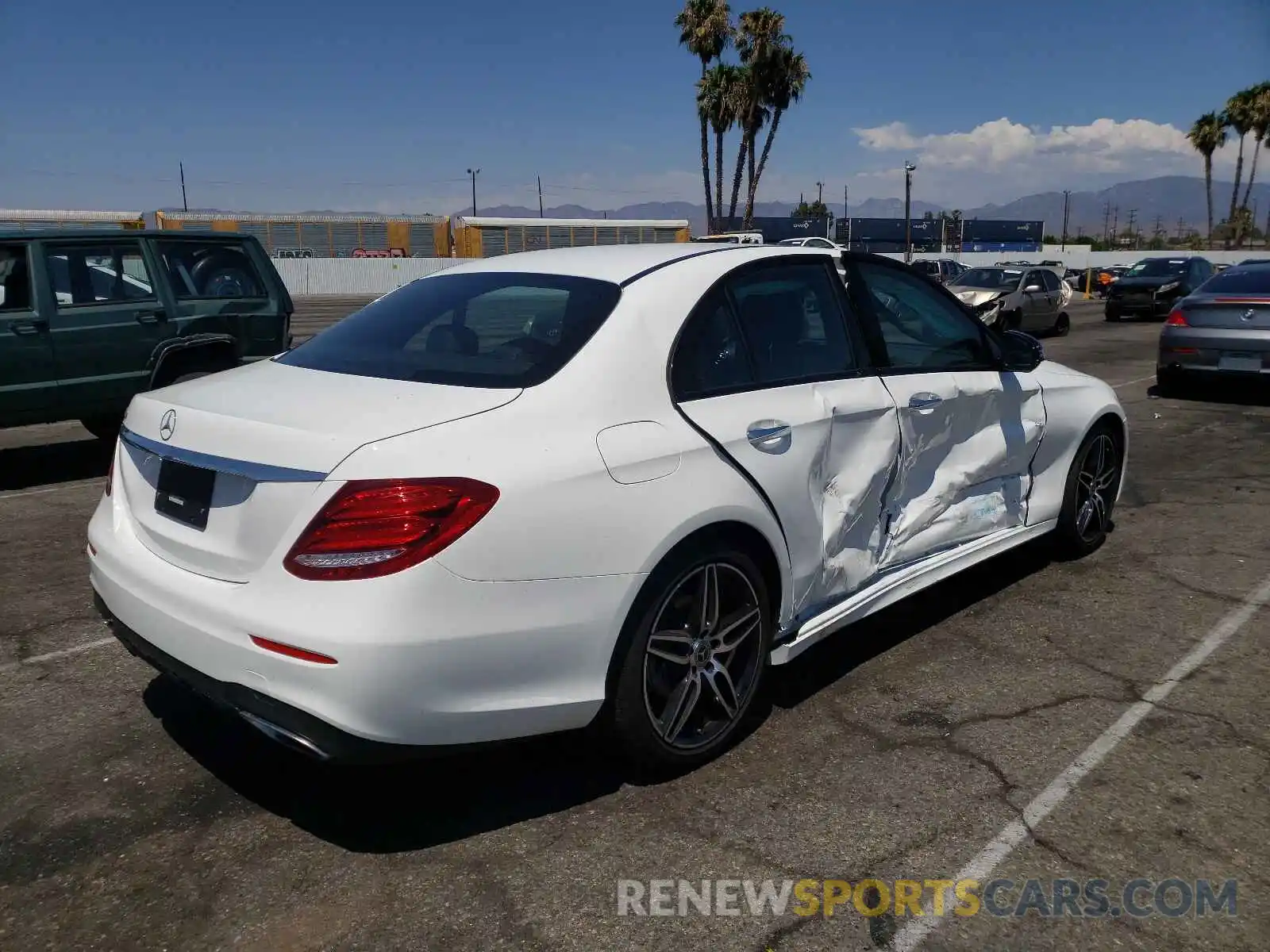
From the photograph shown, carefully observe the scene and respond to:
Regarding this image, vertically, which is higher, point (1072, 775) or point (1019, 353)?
point (1019, 353)

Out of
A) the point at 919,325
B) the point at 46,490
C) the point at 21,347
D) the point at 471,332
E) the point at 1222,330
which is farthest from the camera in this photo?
the point at 1222,330

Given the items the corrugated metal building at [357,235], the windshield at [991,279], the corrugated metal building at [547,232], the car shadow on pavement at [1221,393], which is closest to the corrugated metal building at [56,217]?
the corrugated metal building at [357,235]

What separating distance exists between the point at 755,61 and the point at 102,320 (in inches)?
1553

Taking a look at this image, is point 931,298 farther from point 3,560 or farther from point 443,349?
point 3,560

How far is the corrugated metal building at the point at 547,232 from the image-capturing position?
48031 mm

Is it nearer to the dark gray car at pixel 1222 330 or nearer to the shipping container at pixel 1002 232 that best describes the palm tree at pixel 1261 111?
the shipping container at pixel 1002 232

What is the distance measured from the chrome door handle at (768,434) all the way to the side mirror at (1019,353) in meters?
1.76

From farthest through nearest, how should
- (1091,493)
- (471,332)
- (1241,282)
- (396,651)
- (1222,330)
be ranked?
(1241,282), (1222,330), (1091,493), (471,332), (396,651)

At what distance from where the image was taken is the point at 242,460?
2736 mm

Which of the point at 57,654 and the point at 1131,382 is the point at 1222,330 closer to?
the point at 1131,382

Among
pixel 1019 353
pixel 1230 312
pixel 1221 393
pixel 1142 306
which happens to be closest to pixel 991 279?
pixel 1142 306

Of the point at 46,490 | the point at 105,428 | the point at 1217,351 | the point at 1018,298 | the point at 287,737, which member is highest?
the point at 1018,298

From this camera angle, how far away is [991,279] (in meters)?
22.2

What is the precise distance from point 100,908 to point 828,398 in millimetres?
2702
